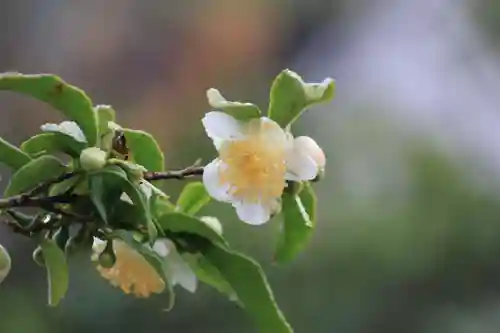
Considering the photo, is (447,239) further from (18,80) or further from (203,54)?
(18,80)

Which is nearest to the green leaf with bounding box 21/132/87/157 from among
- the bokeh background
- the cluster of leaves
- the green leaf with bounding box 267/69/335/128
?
the cluster of leaves

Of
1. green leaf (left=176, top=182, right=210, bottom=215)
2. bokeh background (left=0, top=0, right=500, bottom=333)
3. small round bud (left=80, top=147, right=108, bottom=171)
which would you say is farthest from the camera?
bokeh background (left=0, top=0, right=500, bottom=333)

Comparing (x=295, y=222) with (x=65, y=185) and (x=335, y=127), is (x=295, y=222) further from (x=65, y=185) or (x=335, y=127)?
(x=335, y=127)

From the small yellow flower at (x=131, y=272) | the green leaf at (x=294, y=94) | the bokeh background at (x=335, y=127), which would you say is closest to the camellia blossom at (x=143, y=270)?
the small yellow flower at (x=131, y=272)

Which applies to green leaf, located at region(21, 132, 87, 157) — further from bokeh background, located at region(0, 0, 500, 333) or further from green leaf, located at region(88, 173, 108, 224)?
bokeh background, located at region(0, 0, 500, 333)

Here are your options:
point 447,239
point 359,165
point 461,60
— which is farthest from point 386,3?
point 447,239

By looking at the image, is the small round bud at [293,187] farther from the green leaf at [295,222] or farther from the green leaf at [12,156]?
the green leaf at [12,156]
